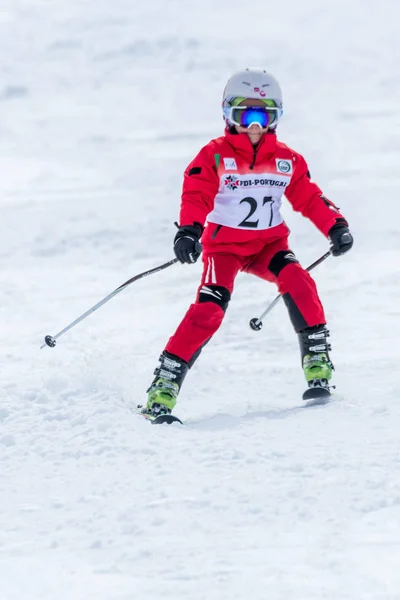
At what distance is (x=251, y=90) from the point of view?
5.32m

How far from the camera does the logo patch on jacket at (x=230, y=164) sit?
5332 mm

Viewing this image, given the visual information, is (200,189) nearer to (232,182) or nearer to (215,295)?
(232,182)

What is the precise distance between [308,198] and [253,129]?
0.57m

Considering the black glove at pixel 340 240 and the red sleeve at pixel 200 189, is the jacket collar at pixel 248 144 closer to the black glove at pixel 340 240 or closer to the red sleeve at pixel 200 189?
the red sleeve at pixel 200 189

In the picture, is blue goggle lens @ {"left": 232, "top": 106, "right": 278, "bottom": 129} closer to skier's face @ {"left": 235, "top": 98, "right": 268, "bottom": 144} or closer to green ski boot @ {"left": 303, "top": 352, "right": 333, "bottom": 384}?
skier's face @ {"left": 235, "top": 98, "right": 268, "bottom": 144}

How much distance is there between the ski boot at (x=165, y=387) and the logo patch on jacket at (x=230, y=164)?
3.67ft

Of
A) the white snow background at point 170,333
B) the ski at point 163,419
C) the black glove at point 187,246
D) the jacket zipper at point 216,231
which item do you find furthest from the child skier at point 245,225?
the white snow background at point 170,333

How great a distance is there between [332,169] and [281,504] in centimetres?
1029

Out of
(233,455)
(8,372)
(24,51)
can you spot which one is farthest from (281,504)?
(24,51)

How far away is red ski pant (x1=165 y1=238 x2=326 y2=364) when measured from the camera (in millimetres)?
5160

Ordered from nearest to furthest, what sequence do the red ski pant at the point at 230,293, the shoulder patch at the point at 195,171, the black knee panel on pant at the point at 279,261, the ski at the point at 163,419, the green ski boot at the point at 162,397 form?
the ski at the point at 163,419 < the green ski boot at the point at 162,397 < the red ski pant at the point at 230,293 < the shoulder patch at the point at 195,171 < the black knee panel on pant at the point at 279,261

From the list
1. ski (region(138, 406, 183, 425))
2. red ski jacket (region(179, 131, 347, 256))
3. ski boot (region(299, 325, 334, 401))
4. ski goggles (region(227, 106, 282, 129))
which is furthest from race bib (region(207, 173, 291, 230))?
ski (region(138, 406, 183, 425))

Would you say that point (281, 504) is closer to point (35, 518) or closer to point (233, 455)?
point (233, 455)

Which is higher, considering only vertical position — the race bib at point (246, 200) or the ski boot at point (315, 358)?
the race bib at point (246, 200)
